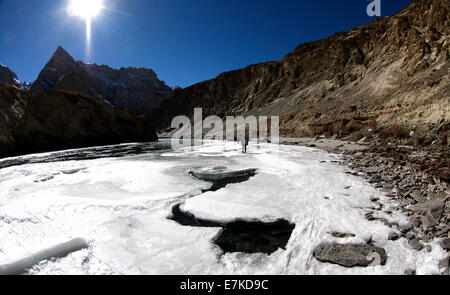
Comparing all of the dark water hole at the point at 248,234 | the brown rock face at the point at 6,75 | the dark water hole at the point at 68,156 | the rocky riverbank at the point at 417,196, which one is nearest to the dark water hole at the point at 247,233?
the dark water hole at the point at 248,234

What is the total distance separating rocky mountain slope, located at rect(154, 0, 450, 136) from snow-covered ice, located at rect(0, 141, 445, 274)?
11.1 metres

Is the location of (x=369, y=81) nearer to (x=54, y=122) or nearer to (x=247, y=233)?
(x=247, y=233)

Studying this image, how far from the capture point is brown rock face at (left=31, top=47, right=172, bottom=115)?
8750cm

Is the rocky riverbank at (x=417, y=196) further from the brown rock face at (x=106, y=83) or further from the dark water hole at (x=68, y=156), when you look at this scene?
the brown rock face at (x=106, y=83)

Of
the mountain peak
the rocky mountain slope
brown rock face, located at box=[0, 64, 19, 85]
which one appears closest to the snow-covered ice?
the rocky mountain slope

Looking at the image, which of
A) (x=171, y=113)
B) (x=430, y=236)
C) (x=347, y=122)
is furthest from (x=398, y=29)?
(x=171, y=113)

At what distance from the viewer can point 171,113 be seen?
3004 inches

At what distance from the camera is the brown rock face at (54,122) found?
1864cm

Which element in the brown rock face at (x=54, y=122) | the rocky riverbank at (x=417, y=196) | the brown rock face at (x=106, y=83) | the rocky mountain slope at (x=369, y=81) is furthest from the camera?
the brown rock face at (x=106, y=83)

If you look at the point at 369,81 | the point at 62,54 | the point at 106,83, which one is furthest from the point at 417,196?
the point at 106,83

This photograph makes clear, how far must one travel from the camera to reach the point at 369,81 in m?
24.6

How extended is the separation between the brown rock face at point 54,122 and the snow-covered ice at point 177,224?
16134 millimetres

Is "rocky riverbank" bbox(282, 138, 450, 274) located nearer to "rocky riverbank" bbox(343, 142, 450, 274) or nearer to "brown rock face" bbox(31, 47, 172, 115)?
"rocky riverbank" bbox(343, 142, 450, 274)

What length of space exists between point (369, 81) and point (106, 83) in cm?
12079
